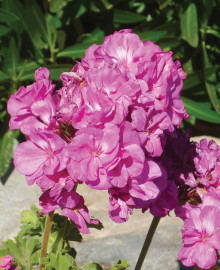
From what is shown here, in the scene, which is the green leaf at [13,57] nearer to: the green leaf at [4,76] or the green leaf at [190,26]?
the green leaf at [4,76]

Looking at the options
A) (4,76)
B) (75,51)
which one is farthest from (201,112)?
(4,76)

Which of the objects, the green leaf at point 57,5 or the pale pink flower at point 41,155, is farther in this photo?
the green leaf at point 57,5

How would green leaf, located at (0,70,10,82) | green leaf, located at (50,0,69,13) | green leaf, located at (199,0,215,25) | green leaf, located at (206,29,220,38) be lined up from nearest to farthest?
green leaf, located at (50,0,69,13)
green leaf, located at (0,70,10,82)
green leaf, located at (199,0,215,25)
green leaf, located at (206,29,220,38)

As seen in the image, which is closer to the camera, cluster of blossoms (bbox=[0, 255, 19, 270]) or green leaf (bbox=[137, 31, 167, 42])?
cluster of blossoms (bbox=[0, 255, 19, 270])

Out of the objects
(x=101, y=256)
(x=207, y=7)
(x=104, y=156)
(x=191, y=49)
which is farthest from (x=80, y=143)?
(x=191, y=49)

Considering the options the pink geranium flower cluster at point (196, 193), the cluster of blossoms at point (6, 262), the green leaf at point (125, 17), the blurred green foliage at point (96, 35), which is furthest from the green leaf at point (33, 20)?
the pink geranium flower cluster at point (196, 193)

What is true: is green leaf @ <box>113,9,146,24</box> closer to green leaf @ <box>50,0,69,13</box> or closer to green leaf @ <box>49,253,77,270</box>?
green leaf @ <box>50,0,69,13</box>

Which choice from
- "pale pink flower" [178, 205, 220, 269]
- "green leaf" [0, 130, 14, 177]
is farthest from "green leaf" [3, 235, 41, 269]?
"green leaf" [0, 130, 14, 177]
